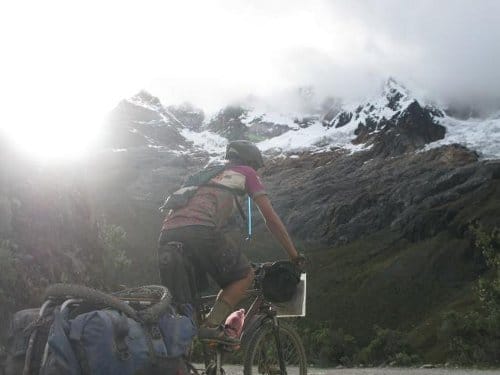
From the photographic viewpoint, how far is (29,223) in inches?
356

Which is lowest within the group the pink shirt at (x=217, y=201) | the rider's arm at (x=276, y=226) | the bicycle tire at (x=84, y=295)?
the bicycle tire at (x=84, y=295)

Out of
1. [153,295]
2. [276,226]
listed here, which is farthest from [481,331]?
[153,295]

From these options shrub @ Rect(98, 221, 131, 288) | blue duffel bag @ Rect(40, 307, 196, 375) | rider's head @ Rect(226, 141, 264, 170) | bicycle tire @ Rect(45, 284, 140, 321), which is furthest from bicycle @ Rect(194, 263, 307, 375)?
shrub @ Rect(98, 221, 131, 288)

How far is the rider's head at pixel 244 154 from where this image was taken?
6.37 meters

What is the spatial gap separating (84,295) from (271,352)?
2932 millimetres

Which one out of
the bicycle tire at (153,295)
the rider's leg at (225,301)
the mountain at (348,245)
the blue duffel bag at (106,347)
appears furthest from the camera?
the mountain at (348,245)

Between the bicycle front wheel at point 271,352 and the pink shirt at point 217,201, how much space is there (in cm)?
137

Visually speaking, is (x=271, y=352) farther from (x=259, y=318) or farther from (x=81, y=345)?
(x=81, y=345)

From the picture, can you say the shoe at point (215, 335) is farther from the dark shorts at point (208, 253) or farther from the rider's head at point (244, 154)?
the rider's head at point (244, 154)

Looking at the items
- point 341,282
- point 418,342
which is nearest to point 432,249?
point 341,282

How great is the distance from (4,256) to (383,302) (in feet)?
402

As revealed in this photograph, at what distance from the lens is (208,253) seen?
575cm

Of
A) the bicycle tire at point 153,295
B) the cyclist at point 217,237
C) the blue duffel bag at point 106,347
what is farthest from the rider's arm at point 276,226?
the blue duffel bag at point 106,347

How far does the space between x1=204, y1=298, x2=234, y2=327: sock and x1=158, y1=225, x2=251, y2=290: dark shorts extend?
0.58ft
